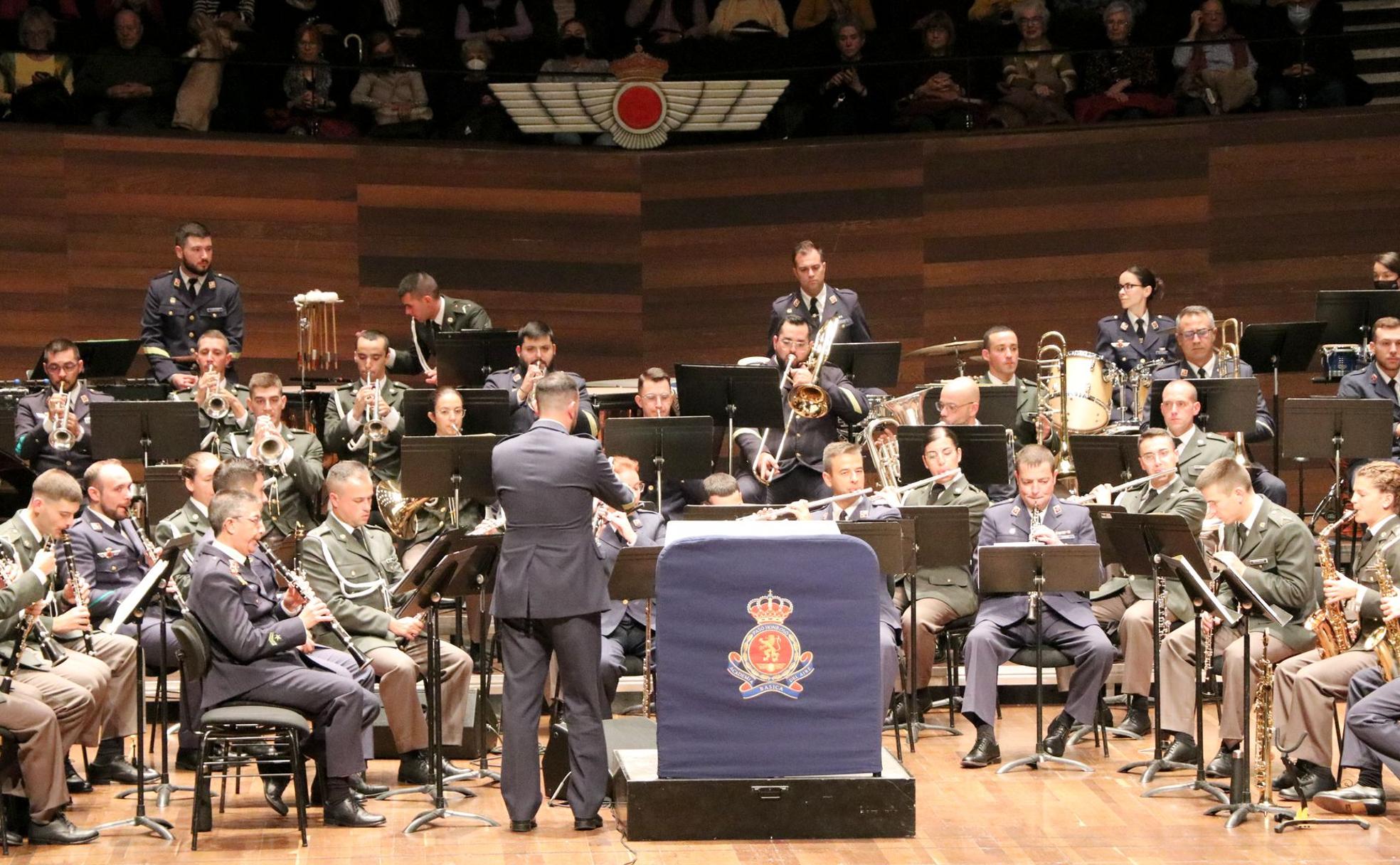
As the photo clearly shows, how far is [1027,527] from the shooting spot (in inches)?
346

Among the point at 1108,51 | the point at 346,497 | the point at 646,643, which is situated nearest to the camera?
the point at 346,497

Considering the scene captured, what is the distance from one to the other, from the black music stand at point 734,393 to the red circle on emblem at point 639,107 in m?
4.13

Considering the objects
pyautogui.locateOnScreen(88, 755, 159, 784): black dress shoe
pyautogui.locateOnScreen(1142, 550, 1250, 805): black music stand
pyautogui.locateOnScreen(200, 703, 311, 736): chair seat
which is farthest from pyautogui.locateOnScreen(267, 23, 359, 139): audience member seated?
pyautogui.locateOnScreen(1142, 550, 1250, 805): black music stand

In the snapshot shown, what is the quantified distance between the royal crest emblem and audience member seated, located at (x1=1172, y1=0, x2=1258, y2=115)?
7305 mm

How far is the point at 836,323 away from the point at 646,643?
2.57 meters

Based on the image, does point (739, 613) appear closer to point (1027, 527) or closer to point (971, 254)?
point (1027, 527)

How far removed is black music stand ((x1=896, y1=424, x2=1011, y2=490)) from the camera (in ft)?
30.6

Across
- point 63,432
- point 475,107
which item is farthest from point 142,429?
point 475,107

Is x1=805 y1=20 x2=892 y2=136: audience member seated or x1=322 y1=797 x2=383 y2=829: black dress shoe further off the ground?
x1=805 y1=20 x2=892 y2=136: audience member seated

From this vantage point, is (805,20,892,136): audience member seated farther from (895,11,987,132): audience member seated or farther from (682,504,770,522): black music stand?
(682,504,770,522): black music stand

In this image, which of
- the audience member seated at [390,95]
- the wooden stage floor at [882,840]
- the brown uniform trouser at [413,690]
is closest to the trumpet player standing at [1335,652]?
the wooden stage floor at [882,840]

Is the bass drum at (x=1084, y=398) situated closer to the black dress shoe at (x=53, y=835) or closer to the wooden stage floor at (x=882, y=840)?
the wooden stage floor at (x=882, y=840)

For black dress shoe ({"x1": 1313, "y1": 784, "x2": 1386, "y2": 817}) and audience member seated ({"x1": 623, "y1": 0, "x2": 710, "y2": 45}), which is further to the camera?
audience member seated ({"x1": 623, "y1": 0, "x2": 710, "y2": 45})

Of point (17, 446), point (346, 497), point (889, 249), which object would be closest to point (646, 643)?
point (346, 497)
